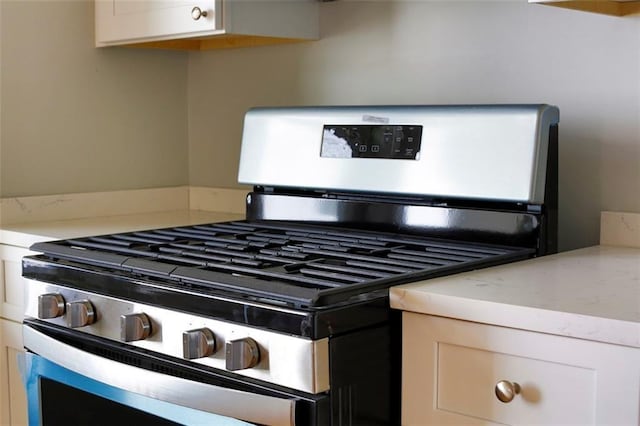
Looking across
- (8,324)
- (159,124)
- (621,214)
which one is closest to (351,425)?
(621,214)

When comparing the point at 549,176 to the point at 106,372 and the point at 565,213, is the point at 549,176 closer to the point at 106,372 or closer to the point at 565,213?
the point at 565,213

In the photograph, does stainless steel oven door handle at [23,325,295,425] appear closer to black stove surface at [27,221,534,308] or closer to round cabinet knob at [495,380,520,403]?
black stove surface at [27,221,534,308]

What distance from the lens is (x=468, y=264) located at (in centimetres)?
149

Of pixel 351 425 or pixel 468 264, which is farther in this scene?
pixel 468 264

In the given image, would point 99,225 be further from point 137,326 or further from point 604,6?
→ point 604,6

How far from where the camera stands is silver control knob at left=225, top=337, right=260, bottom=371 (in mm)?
1307

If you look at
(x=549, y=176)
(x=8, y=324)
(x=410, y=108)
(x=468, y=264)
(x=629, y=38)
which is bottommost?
(x=8, y=324)

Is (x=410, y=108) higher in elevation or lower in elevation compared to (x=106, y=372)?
higher

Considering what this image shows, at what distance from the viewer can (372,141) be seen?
190 cm

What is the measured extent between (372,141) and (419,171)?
140 mm

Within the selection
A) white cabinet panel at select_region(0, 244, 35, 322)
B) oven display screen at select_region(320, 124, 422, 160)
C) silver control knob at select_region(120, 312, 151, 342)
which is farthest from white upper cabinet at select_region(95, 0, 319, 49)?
silver control knob at select_region(120, 312, 151, 342)

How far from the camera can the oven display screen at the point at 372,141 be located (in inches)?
72.2

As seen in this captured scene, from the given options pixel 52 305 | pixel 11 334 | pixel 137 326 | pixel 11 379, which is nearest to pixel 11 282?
pixel 11 334

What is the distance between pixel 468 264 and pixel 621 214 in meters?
0.46
